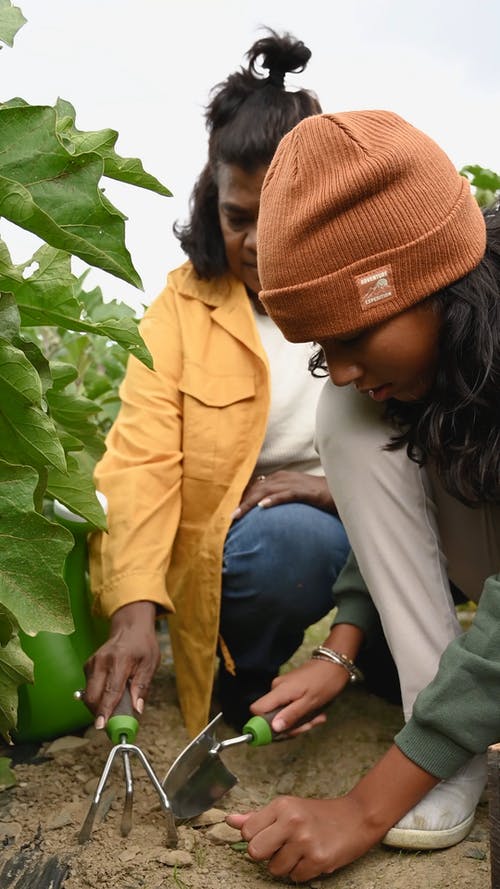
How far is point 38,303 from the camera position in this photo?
3.80 feet

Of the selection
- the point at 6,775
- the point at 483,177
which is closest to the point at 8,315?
the point at 6,775

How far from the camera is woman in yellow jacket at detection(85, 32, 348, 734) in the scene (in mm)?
1727

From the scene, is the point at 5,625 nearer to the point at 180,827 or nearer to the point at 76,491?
the point at 76,491

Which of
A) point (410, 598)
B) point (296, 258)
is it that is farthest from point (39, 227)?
point (410, 598)

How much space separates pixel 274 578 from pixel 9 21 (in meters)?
1.00

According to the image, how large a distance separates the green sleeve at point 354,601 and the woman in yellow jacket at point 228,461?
0.12 m

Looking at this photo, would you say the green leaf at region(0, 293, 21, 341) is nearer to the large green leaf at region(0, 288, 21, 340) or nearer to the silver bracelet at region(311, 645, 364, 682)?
the large green leaf at region(0, 288, 21, 340)

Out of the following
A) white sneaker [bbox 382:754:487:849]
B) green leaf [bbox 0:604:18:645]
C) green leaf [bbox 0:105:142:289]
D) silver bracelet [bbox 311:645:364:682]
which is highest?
green leaf [bbox 0:105:142:289]

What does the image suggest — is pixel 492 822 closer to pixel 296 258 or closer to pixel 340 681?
pixel 340 681

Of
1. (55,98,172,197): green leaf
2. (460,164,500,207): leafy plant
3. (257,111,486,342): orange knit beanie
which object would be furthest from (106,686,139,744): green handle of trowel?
(460,164,500,207): leafy plant

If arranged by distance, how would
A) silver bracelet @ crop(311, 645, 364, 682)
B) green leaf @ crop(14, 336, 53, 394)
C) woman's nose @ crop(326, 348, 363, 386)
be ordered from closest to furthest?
green leaf @ crop(14, 336, 53, 394)
woman's nose @ crop(326, 348, 363, 386)
silver bracelet @ crop(311, 645, 364, 682)

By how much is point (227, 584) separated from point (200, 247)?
64 cm

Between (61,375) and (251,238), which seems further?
(251,238)

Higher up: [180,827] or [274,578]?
[274,578]
